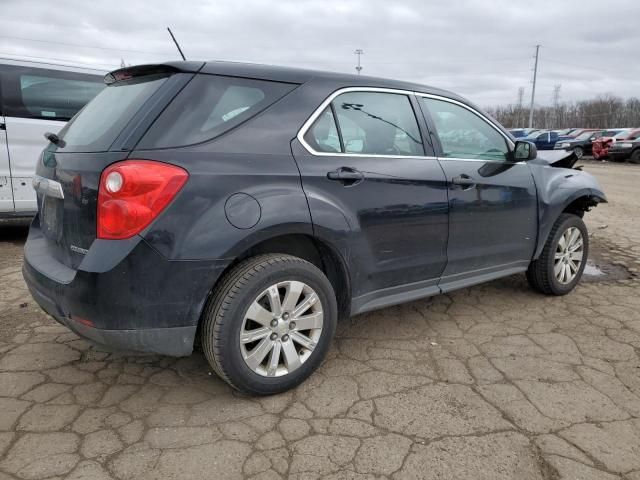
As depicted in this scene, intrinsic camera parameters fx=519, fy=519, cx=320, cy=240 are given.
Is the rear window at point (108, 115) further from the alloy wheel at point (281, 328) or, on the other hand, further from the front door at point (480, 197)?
the front door at point (480, 197)

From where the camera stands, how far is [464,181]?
3.35 m

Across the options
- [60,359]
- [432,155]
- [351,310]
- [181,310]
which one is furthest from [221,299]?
[432,155]

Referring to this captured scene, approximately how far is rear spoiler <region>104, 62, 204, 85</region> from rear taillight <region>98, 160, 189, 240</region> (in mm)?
553

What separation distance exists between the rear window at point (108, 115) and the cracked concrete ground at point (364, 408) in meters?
1.29

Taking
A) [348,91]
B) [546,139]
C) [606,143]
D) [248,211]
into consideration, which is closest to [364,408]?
[248,211]

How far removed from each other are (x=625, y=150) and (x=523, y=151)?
22589mm

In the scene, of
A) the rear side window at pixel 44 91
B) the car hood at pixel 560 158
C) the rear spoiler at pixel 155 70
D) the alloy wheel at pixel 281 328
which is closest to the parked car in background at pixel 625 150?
the car hood at pixel 560 158

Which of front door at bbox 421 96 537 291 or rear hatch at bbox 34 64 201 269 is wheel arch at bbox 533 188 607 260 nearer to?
front door at bbox 421 96 537 291

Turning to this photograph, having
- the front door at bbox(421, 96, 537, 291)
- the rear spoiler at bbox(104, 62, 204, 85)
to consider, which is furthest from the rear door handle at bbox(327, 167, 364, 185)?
the rear spoiler at bbox(104, 62, 204, 85)

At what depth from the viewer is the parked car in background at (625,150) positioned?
22484mm

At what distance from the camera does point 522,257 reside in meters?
3.94

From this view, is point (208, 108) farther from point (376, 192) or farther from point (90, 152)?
point (376, 192)

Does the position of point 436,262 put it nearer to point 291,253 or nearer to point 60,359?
point 291,253

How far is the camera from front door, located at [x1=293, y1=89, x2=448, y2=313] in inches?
107
